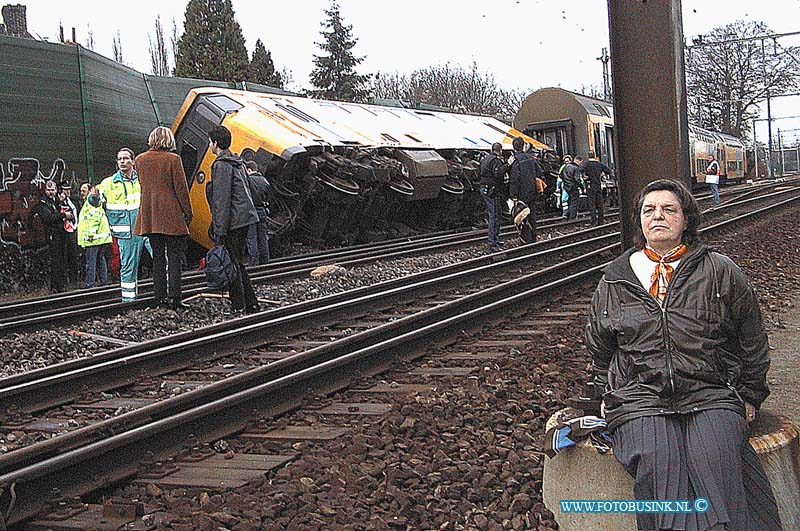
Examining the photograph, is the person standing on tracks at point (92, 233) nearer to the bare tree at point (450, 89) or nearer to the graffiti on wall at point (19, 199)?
the graffiti on wall at point (19, 199)

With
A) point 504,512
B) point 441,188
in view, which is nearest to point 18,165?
point 441,188

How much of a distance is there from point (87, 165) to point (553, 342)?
11418 mm

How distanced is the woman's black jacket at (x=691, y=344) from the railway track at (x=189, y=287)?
716cm

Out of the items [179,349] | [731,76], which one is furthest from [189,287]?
[731,76]

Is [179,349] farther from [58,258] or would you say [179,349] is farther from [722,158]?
[722,158]

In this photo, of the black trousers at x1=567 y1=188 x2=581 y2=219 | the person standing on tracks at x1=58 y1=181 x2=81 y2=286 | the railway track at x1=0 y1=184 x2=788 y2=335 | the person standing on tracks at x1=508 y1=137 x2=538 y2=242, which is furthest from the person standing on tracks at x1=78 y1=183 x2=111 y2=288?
the black trousers at x1=567 y1=188 x2=581 y2=219

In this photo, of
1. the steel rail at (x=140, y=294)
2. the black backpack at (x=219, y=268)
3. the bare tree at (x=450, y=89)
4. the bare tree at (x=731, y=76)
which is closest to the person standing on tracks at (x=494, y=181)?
the steel rail at (x=140, y=294)

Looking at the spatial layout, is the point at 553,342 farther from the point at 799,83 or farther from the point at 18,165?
the point at 799,83

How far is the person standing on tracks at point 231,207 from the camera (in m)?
9.03

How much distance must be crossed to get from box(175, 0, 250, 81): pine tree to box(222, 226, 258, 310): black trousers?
32.7m

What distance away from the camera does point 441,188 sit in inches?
844

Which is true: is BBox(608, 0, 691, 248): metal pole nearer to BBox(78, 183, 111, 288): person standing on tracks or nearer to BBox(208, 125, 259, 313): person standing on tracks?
BBox(208, 125, 259, 313): person standing on tracks

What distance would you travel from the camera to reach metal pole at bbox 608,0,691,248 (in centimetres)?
623

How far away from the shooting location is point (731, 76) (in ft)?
189
